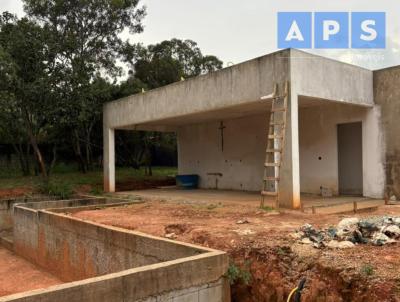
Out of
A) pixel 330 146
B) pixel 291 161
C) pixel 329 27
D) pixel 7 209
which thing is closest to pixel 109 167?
pixel 7 209

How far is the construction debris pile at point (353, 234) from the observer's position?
18.4ft

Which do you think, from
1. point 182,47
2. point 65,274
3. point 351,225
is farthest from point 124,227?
point 182,47

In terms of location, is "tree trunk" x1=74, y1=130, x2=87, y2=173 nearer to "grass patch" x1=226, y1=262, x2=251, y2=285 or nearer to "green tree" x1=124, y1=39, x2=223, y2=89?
"green tree" x1=124, y1=39, x2=223, y2=89

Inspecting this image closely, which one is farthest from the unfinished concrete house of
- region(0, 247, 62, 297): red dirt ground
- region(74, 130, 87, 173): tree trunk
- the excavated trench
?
region(0, 247, 62, 297): red dirt ground

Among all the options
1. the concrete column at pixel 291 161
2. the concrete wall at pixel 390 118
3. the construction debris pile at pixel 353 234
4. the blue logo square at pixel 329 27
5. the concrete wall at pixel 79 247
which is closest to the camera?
the construction debris pile at pixel 353 234

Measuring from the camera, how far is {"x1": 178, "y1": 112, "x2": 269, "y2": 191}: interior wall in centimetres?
1467

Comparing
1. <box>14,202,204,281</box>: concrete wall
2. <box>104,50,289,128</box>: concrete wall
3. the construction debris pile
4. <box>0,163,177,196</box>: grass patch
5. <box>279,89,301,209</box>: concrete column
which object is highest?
<box>104,50,289,128</box>: concrete wall

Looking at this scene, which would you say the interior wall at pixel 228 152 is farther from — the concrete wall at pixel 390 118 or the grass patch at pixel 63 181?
the concrete wall at pixel 390 118

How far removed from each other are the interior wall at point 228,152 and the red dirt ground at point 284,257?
6.04 m

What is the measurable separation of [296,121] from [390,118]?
333cm

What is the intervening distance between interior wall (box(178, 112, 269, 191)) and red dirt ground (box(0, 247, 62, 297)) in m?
7.59

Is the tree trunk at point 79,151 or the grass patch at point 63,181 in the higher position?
the tree trunk at point 79,151

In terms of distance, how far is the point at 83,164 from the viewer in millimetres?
20688

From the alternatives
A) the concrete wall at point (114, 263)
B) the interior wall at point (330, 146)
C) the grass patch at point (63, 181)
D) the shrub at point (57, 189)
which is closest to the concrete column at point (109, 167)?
the grass patch at point (63, 181)
